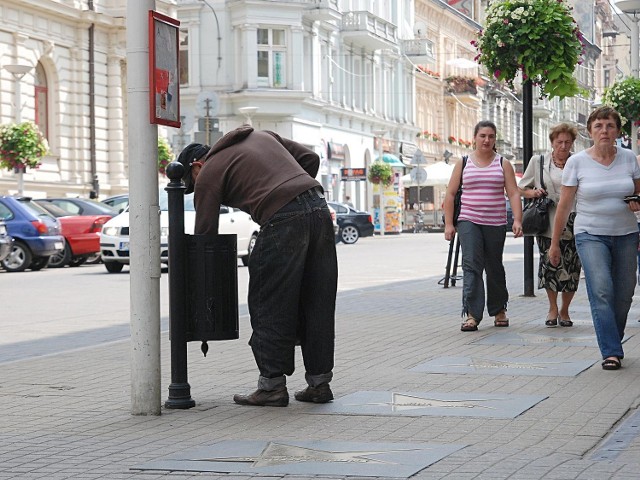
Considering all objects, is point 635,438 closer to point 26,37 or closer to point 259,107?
point 26,37

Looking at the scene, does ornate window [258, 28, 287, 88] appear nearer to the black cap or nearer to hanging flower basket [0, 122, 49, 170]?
hanging flower basket [0, 122, 49, 170]

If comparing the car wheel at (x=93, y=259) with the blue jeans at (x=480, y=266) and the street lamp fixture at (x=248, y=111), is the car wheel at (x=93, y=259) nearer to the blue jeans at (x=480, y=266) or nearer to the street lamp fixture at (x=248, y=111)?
the blue jeans at (x=480, y=266)

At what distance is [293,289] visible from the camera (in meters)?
7.80

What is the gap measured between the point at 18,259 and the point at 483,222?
15755 mm

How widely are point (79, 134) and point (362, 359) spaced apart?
1360 inches

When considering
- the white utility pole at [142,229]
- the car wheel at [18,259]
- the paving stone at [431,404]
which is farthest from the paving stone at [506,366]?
the car wheel at [18,259]

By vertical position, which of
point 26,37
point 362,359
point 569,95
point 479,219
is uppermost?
point 26,37

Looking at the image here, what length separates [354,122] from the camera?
6425 cm

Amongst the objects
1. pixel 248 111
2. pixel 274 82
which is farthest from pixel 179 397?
pixel 274 82

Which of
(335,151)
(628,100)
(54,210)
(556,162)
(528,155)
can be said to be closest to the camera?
(556,162)

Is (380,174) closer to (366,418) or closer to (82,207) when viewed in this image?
(82,207)

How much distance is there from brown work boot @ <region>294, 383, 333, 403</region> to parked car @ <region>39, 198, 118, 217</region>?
70.4 feet

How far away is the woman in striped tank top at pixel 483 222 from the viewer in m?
12.5

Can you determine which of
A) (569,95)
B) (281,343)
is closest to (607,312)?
(281,343)
